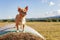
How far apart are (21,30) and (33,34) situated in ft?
1.25

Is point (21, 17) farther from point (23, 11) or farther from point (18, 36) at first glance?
point (18, 36)

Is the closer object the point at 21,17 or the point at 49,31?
the point at 21,17

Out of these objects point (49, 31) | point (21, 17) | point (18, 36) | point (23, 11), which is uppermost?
point (23, 11)

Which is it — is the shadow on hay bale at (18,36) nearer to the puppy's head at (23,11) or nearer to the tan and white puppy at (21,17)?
the tan and white puppy at (21,17)

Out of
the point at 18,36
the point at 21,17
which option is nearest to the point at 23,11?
the point at 21,17

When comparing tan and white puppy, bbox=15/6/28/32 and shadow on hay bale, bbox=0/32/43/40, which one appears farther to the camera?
shadow on hay bale, bbox=0/32/43/40

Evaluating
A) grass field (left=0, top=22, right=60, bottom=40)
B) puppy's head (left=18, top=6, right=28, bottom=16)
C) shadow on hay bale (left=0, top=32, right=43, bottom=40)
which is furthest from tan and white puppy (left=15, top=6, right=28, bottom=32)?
grass field (left=0, top=22, right=60, bottom=40)

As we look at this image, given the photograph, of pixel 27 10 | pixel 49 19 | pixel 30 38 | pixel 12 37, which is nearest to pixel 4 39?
pixel 12 37

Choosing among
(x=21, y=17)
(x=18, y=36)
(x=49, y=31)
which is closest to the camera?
(x=21, y=17)

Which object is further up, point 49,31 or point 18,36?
point 18,36

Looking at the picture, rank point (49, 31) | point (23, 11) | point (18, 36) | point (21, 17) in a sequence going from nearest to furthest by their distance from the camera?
point (23, 11), point (21, 17), point (18, 36), point (49, 31)

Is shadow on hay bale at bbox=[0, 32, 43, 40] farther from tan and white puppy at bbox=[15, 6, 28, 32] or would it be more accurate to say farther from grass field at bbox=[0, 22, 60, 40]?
grass field at bbox=[0, 22, 60, 40]

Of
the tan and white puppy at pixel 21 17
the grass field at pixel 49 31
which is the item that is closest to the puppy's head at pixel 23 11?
the tan and white puppy at pixel 21 17

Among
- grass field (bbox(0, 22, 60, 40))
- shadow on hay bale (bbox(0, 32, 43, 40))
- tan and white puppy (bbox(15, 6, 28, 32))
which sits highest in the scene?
tan and white puppy (bbox(15, 6, 28, 32))
